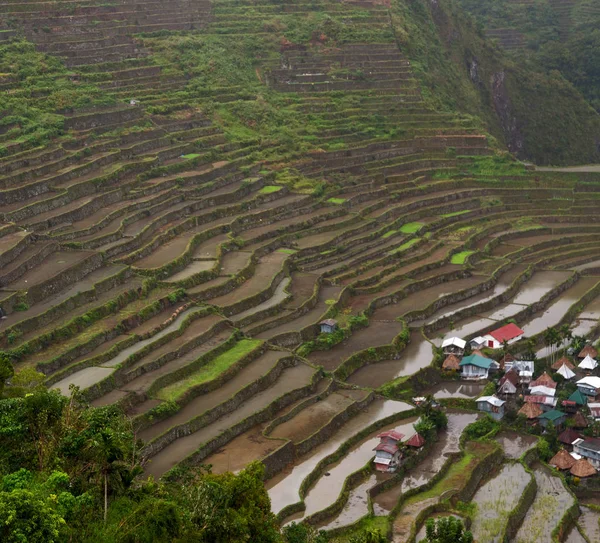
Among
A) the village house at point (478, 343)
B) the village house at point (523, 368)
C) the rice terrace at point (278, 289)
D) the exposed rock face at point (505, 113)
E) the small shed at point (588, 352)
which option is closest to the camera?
the rice terrace at point (278, 289)

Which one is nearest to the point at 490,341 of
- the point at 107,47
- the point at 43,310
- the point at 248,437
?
the point at 248,437

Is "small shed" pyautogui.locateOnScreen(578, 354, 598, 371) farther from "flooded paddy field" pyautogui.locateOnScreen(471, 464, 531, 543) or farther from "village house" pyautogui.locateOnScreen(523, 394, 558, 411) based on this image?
"flooded paddy field" pyautogui.locateOnScreen(471, 464, 531, 543)

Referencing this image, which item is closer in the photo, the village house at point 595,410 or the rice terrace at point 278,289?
the rice terrace at point 278,289

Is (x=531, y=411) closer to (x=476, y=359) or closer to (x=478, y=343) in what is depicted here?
(x=476, y=359)

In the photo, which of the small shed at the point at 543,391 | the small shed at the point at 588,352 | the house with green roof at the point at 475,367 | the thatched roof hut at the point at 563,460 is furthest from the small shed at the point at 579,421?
the small shed at the point at 588,352

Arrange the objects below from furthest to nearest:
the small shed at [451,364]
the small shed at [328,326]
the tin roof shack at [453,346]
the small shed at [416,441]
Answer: the tin roof shack at [453,346] → the small shed at [328,326] → the small shed at [451,364] → the small shed at [416,441]

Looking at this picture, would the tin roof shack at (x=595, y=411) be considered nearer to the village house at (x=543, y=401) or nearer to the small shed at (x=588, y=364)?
the village house at (x=543, y=401)

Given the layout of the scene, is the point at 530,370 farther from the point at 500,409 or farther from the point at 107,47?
the point at 107,47
